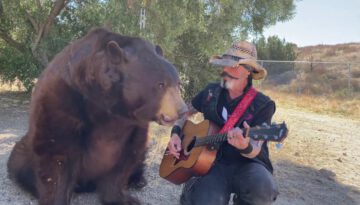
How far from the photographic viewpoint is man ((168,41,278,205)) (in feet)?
12.3

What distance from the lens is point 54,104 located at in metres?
3.37

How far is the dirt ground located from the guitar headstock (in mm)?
1473

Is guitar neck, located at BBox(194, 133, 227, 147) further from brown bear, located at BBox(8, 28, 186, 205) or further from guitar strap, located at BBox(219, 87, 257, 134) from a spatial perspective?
brown bear, located at BBox(8, 28, 186, 205)

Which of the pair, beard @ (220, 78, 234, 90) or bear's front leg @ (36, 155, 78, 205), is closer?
bear's front leg @ (36, 155, 78, 205)

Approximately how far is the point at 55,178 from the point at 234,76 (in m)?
1.63

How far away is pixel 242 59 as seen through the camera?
395cm

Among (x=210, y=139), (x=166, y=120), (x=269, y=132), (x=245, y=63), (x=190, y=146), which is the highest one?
(x=245, y=63)

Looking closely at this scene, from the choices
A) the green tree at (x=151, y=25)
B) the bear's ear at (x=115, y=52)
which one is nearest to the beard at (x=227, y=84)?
the bear's ear at (x=115, y=52)

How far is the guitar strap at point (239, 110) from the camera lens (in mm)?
3913

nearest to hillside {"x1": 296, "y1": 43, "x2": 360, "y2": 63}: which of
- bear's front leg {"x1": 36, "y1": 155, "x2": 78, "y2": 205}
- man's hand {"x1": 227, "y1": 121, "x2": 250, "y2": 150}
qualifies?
man's hand {"x1": 227, "y1": 121, "x2": 250, "y2": 150}

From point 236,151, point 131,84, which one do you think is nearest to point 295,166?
point 236,151

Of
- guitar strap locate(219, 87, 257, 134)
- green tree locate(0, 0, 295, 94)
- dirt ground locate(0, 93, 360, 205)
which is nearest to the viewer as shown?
guitar strap locate(219, 87, 257, 134)

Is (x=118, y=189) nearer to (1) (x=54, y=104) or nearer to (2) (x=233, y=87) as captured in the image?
(1) (x=54, y=104)

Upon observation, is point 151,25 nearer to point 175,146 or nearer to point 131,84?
point 175,146
